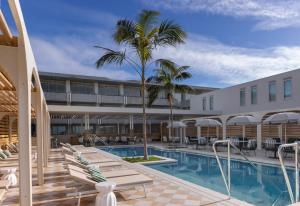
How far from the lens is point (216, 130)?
22219mm

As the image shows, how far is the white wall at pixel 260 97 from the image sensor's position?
19.7m

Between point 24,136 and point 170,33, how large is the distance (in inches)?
356

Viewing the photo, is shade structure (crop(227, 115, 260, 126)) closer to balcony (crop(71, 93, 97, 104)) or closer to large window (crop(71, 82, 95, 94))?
balcony (crop(71, 93, 97, 104))

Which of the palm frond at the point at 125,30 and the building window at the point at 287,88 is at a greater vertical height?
the palm frond at the point at 125,30

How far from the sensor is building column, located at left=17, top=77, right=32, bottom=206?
3.94m

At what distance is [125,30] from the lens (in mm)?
11680

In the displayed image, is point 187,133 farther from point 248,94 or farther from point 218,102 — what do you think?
point 248,94

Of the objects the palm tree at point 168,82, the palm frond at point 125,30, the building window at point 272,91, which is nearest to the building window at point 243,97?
the building window at point 272,91

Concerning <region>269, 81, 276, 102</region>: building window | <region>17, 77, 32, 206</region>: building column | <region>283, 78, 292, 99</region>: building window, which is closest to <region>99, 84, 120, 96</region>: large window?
<region>269, 81, 276, 102</region>: building window

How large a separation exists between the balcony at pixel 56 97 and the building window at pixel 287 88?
22.0 meters

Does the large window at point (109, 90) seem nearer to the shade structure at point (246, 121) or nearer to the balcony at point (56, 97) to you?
the balcony at point (56, 97)

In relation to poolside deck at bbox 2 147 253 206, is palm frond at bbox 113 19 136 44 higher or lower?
higher

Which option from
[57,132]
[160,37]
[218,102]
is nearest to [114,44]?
[160,37]

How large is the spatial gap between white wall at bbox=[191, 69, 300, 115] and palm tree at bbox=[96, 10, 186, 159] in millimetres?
12178
